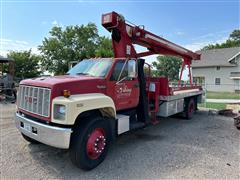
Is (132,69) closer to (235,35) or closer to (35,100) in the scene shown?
(35,100)

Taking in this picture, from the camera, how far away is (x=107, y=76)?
4.77 meters

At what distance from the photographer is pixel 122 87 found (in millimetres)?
5086

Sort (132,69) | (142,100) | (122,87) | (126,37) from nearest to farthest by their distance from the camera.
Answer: (122,87) < (132,69) < (142,100) < (126,37)

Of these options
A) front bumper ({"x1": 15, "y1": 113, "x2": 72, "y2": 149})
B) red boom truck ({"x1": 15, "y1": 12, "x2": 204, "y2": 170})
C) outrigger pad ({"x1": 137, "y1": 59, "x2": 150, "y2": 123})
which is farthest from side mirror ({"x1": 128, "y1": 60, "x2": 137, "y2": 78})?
front bumper ({"x1": 15, "y1": 113, "x2": 72, "y2": 149})

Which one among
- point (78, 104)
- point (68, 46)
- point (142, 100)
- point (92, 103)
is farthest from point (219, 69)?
point (78, 104)

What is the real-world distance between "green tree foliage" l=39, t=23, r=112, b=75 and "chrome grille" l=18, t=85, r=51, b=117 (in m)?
26.2

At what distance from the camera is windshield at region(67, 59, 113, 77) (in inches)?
194

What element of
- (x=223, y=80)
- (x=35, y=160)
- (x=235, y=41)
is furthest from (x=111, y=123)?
(x=235, y=41)

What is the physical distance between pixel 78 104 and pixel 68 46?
29.8 meters

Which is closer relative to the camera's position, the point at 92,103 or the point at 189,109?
the point at 92,103

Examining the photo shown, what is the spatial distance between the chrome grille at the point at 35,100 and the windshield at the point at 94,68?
1280 mm

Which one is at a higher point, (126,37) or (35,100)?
(126,37)

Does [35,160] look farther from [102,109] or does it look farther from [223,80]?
[223,80]

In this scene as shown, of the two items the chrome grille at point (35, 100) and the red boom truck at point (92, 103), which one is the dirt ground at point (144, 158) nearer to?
the red boom truck at point (92, 103)
